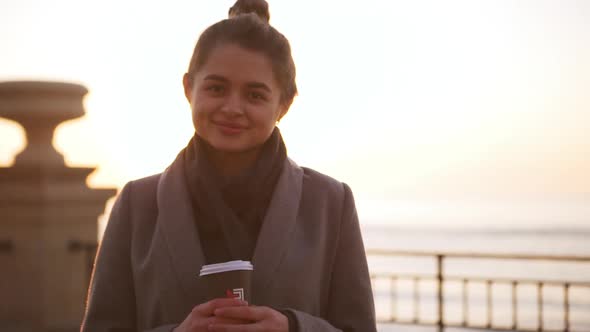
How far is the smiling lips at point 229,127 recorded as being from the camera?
2246mm

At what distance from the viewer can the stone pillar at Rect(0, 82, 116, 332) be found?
18.9 feet

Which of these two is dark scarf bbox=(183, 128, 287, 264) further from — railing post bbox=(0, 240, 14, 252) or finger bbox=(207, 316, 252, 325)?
railing post bbox=(0, 240, 14, 252)

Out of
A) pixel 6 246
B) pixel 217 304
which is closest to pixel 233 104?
Result: pixel 217 304

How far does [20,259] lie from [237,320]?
4.26 meters

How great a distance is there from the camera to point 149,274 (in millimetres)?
2344

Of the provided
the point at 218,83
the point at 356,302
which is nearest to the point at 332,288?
the point at 356,302

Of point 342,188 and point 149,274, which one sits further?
point 342,188

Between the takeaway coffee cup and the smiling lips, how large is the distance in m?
0.41

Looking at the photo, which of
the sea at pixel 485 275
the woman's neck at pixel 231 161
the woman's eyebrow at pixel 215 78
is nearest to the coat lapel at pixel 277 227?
the woman's neck at pixel 231 161

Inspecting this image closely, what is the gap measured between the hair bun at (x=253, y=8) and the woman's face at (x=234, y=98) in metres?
0.20

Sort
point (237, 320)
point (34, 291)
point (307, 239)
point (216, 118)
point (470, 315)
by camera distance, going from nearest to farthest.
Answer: point (237, 320) → point (216, 118) → point (307, 239) → point (34, 291) → point (470, 315)

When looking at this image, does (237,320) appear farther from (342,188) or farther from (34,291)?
(34,291)

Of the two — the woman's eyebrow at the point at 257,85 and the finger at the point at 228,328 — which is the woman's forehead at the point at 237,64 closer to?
the woman's eyebrow at the point at 257,85

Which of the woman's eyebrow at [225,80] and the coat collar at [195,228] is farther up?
the woman's eyebrow at [225,80]
